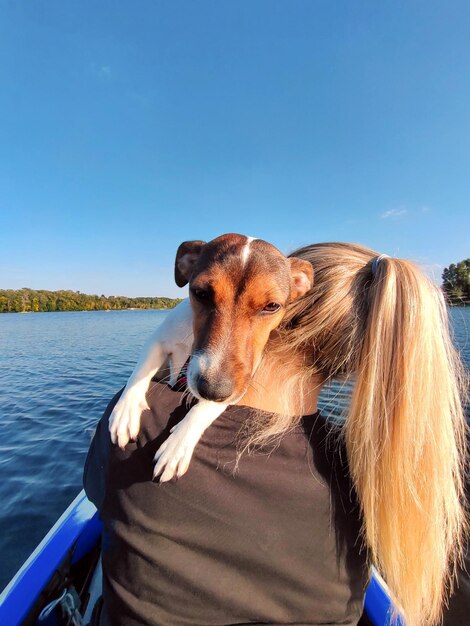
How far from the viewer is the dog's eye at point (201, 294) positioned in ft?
7.63

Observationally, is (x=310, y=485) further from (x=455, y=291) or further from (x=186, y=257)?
(x=455, y=291)

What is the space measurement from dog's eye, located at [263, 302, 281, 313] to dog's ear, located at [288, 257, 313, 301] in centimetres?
20

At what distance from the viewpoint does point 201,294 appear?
2348 millimetres

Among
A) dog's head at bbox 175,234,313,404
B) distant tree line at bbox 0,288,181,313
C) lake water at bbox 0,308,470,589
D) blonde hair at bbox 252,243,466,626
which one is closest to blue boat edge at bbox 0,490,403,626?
blonde hair at bbox 252,243,466,626

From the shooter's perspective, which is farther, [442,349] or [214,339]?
[214,339]

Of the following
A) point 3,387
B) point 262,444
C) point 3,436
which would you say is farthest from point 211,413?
point 3,387

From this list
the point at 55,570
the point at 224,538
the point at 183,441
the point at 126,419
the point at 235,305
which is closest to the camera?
the point at 224,538

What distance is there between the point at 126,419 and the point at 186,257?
5.29 feet

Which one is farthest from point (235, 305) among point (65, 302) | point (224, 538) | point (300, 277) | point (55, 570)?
point (65, 302)

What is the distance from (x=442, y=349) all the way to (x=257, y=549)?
4.86ft

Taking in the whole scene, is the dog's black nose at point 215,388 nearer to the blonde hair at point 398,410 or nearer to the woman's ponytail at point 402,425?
the blonde hair at point 398,410

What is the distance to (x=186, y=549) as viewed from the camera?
143 centimetres

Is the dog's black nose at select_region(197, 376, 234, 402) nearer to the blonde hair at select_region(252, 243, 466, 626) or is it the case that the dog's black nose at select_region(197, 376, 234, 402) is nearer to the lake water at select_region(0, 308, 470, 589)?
the blonde hair at select_region(252, 243, 466, 626)

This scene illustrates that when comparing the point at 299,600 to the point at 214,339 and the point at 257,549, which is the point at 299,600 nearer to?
the point at 257,549
